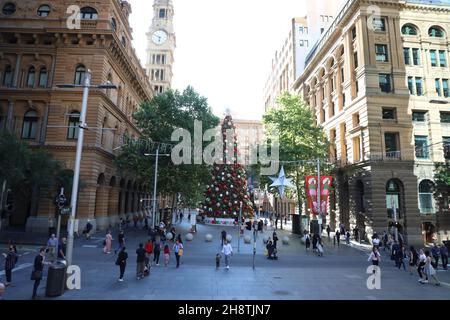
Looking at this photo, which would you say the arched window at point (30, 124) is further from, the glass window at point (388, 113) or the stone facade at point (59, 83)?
the glass window at point (388, 113)

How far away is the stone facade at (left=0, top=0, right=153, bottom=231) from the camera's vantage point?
33250 millimetres

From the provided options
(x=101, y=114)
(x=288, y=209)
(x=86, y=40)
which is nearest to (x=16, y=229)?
(x=101, y=114)

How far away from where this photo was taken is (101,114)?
34.8 metres

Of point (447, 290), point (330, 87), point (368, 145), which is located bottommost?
point (447, 290)

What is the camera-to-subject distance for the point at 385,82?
3581cm

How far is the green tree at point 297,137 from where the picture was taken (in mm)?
38750

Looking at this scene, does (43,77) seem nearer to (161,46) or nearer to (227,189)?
(227,189)

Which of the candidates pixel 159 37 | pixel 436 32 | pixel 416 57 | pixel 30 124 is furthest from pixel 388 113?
pixel 159 37

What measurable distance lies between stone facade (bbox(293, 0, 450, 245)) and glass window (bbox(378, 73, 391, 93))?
11cm

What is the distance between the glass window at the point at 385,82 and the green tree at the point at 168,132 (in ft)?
65.0

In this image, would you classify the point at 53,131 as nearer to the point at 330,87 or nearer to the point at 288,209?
the point at 330,87

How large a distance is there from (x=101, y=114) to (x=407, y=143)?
34.6 meters

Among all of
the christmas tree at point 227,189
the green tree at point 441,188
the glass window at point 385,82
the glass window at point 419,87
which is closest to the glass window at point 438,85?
the glass window at point 419,87
